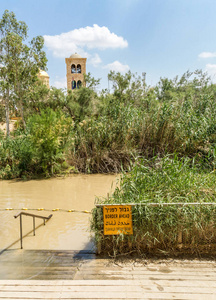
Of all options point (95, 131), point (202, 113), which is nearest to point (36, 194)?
point (95, 131)

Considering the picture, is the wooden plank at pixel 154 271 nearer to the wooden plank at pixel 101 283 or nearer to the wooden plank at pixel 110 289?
the wooden plank at pixel 101 283

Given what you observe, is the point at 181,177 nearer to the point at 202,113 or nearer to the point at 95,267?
the point at 95,267

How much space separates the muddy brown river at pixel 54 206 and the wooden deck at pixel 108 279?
1439 millimetres

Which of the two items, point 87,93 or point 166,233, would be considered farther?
point 87,93

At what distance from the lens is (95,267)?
10.4 feet

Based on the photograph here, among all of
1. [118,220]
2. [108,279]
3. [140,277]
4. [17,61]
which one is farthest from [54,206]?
[17,61]

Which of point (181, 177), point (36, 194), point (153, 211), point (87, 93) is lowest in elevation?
point (36, 194)

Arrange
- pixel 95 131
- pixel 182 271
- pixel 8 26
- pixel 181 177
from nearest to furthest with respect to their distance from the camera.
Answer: pixel 182 271 → pixel 181 177 → pixel 95 131 → pixel 8 26

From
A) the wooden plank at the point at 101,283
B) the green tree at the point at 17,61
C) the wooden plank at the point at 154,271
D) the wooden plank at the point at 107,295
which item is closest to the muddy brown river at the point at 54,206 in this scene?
the wooden plank at the point at 154,271

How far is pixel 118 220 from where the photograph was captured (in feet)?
11.2

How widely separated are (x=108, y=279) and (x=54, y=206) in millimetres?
5081

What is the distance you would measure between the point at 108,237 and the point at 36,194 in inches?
237

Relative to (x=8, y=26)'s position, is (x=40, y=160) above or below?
below

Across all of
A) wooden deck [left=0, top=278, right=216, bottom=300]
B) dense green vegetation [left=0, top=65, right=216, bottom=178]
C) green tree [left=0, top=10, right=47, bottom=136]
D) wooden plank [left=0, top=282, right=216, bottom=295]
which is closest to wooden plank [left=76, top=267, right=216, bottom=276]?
wooden deck [left=0, top=278, right=216, bottom=300]
